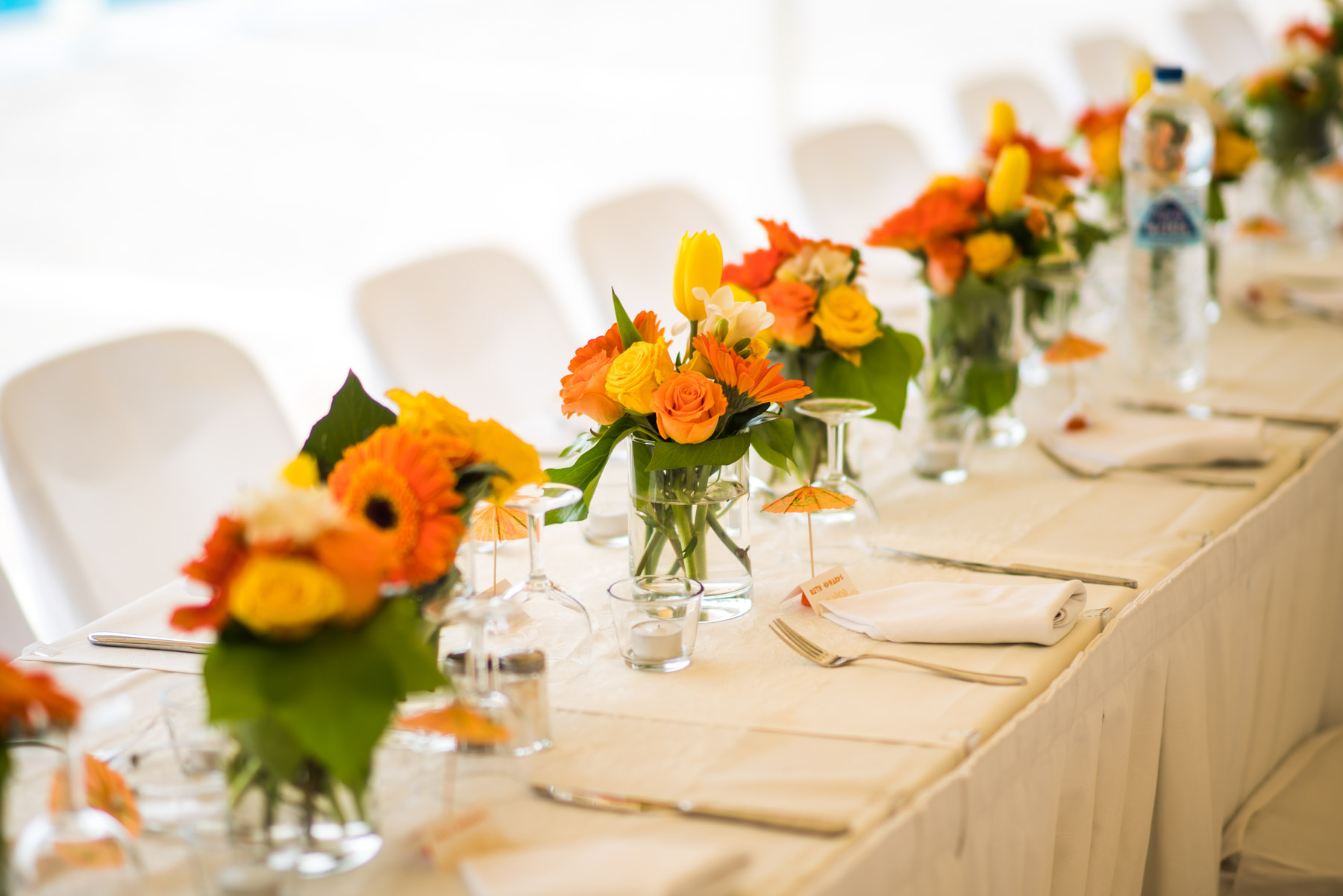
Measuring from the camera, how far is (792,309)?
1566mm

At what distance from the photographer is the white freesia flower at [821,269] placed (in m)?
1.59

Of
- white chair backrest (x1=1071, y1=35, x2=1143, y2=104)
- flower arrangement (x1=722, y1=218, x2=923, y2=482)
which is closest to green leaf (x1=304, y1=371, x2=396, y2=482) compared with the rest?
flower arrangement (x1=722, y1=218, x2=923, y2=482)

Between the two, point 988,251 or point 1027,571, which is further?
point 988,251

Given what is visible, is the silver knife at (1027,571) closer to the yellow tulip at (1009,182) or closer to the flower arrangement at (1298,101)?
the yellow tulip at (1009,182)

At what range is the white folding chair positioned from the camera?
1.55 metres

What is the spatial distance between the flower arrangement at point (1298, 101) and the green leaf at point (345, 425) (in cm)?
233

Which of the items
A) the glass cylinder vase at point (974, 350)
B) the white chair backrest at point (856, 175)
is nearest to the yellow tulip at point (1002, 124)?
the glass cylinder vase at point (974, 350)

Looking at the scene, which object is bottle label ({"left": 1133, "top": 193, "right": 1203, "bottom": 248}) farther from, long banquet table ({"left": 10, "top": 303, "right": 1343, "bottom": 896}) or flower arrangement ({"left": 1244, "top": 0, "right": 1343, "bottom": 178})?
flower arrangement ({"left": 1244, "top": 0, "right": 1343, "bottom": 178})

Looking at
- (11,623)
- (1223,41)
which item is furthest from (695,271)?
(1223,41)

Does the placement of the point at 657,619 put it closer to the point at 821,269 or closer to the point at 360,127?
the point at 821,269

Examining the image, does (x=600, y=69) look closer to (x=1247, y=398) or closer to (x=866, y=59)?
(x=866, y=59)

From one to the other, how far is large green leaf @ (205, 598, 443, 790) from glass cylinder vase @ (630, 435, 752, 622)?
457 mm

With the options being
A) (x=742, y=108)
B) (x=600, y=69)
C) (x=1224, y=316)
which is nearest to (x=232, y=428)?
(x=1224, y=316)

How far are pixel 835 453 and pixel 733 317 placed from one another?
0.73 ft
